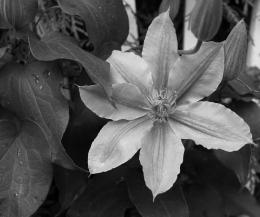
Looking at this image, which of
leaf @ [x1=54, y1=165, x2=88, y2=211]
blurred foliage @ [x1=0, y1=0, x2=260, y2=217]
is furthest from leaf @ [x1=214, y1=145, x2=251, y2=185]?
leaf @ [x1=54, y1=165, x2=88, y2=211]

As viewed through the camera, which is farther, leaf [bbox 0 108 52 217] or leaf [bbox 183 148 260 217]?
leaf [bbox 183 148 260 217]

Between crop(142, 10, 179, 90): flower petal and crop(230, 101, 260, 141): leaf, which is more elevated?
crop(142, 10, 179, 90): flower petal

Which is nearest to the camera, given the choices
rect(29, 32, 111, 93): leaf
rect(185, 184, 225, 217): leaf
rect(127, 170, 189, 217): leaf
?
rect(29, 32, 111, 93): leaf

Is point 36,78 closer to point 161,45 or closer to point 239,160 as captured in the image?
point 161,45

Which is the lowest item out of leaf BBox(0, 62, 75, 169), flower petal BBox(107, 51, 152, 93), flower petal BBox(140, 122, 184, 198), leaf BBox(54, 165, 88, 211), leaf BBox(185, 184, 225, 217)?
leaf BBox(185, 184, 225, 217)

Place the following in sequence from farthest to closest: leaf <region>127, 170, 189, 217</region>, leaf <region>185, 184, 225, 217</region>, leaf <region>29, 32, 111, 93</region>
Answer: leaf <region>185, 184, 225, 217</region> → leaf <region>127, 170, 189, 217</region> → leaf <region>29, 32, 111, 93</region>

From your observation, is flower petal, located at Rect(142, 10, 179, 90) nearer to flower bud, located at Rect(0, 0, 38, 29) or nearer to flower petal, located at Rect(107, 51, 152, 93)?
flower petal, located at Rect(107, 51, 152, 93)

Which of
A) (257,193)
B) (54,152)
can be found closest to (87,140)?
(54,152)

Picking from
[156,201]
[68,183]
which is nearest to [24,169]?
[68,183]
